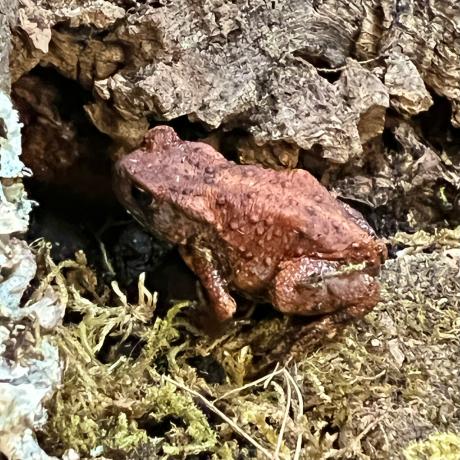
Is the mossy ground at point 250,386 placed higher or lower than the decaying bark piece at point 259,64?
lower

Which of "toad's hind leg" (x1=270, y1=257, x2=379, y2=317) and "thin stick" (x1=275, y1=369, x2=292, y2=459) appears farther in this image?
"toad's hind leg" (x1=270, y1=257, x2=379, y2=317)

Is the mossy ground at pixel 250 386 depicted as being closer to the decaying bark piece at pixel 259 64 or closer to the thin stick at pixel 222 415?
the thin stick at pixel 222 415

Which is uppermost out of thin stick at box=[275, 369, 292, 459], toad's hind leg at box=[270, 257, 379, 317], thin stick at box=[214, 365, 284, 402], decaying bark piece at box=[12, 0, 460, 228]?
decaying bark piece at box=[12, 0, 460, 228]

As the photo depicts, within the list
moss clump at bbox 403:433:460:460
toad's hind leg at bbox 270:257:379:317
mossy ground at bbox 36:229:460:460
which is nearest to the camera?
mossy ground at bbox 36:229:460:460

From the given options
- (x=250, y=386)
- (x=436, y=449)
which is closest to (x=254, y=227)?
(x=250, y=386)

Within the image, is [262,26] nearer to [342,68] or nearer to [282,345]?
[342,68]

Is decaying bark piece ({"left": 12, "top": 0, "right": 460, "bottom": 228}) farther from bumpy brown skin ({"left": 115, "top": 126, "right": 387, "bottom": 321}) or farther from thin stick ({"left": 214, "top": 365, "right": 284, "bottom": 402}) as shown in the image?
thin stick ({"left": 214, "top": 365, "right": 284, "bottom": 402})

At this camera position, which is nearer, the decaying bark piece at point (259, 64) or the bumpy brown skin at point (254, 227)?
the decaying bark piece at point (259, 64)

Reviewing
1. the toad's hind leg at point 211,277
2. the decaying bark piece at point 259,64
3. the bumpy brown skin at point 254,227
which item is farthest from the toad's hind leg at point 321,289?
the decaying bark piece at point 259,64

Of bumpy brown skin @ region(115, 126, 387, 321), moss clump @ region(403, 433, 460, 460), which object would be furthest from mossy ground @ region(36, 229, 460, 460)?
bumpy brown skin @ region(115, 126, 387, 321)
